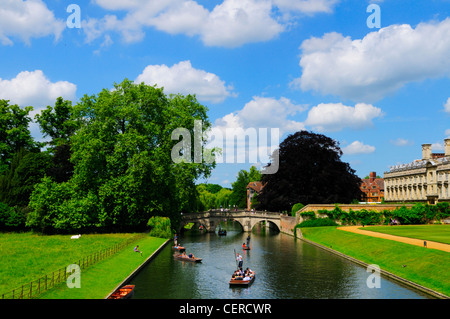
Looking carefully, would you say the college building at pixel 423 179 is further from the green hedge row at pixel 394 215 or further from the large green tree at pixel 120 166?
the large green tree at pixel 120 166

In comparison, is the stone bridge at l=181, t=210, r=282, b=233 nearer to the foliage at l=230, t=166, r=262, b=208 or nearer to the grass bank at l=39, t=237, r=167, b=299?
the grass bank at l=39, t=237, r=167, b=299

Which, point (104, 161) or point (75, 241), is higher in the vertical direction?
point (104, 161)

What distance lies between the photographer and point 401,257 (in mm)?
38031

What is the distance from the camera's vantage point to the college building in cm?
9302

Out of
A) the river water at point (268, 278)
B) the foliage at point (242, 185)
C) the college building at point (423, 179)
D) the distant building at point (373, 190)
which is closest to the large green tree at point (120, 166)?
the river water at point (268, 278)

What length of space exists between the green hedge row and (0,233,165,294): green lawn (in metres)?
35.2

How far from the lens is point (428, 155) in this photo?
372ft

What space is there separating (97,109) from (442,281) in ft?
163

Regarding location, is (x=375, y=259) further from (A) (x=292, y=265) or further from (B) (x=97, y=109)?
(B) (x=97, y=109)

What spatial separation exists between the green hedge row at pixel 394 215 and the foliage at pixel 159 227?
24699mm

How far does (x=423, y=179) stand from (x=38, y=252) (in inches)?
3650

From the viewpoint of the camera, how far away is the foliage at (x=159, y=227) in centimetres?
6100

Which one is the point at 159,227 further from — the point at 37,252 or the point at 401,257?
the point at 401,257
